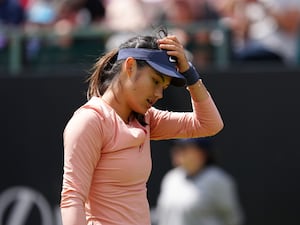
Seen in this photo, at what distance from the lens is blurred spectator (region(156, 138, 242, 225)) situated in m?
7.73

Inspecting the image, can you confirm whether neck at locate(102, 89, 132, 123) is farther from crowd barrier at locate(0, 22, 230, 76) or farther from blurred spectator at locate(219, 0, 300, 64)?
blurred spectator at locate(219, 0, 300, 64)

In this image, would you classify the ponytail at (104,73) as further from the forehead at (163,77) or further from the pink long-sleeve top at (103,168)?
the forehead at (163,77)

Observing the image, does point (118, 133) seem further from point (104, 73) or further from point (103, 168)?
point (104, 73)

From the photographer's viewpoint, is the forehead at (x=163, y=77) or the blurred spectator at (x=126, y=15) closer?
the forehead at (x=163, y=77)

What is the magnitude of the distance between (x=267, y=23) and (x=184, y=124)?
197 inches

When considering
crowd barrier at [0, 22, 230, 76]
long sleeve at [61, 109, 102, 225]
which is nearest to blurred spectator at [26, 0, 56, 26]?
crowd barrier at [0, 22, 230, 76]

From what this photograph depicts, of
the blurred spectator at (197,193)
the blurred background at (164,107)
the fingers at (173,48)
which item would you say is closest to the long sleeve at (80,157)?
the fingers at (173,48)

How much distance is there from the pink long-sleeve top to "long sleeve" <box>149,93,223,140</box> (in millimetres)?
168

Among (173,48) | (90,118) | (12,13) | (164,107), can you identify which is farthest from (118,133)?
(12,13)

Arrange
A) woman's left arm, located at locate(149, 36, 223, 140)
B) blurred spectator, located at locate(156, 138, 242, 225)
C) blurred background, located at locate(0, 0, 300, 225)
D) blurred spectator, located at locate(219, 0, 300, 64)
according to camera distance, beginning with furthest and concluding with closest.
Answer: blurred spectator, located at locate(219, 0, 300, 64)
blurred background, located at locate(0, 0, 300, 225)
blurred spectator, located at locate(156, 138, 242, 225)
woman's left arm, located at locate(149, 36, 223, 140)

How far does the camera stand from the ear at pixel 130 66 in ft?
13.9

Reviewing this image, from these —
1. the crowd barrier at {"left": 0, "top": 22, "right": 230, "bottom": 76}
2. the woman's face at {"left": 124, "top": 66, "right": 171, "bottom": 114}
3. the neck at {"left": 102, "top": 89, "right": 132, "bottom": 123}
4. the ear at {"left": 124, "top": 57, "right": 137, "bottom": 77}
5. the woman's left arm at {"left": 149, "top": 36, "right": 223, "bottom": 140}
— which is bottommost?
the crowd barrier at {"left": 0, "top": 22, "right": 230, "bottom": 76}

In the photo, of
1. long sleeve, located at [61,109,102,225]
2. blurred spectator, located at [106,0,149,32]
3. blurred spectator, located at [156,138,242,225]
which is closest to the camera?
long sleeve, located at [61,109,102,225]

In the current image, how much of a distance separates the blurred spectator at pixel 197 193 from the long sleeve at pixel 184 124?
320 centimetres
